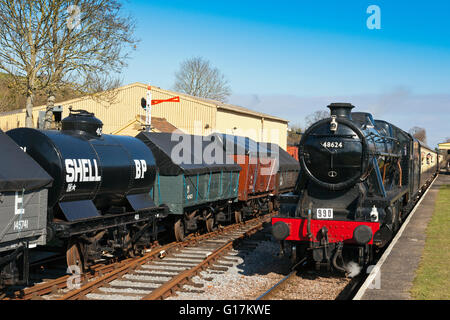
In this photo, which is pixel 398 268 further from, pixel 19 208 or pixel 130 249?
pixel 19 208

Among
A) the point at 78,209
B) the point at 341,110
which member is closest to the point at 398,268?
the point at 341,110

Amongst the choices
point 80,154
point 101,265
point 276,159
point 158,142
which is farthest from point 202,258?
point 276,159

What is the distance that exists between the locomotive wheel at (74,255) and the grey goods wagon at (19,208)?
136 centimetres

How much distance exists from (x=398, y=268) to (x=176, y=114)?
1091 inches

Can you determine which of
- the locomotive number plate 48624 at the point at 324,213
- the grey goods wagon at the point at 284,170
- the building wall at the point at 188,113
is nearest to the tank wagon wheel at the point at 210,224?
the grey goods wagon at the point at 284,170

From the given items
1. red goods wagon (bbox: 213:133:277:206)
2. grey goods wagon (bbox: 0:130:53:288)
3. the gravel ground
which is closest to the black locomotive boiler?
grey goods wagon (bbox: 0:130:53:288)

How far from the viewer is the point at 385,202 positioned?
9484 mm

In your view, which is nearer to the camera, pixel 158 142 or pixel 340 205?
pixel 340 205

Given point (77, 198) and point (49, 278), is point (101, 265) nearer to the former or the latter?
point (49, 278)

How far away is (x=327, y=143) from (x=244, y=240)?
5555mm

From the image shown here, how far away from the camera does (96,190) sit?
9797 mm

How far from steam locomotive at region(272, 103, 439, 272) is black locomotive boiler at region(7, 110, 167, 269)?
137 inches

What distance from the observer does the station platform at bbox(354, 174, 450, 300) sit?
25.7 feet

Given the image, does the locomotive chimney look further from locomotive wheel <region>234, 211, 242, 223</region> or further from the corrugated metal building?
the corrugated metal building
